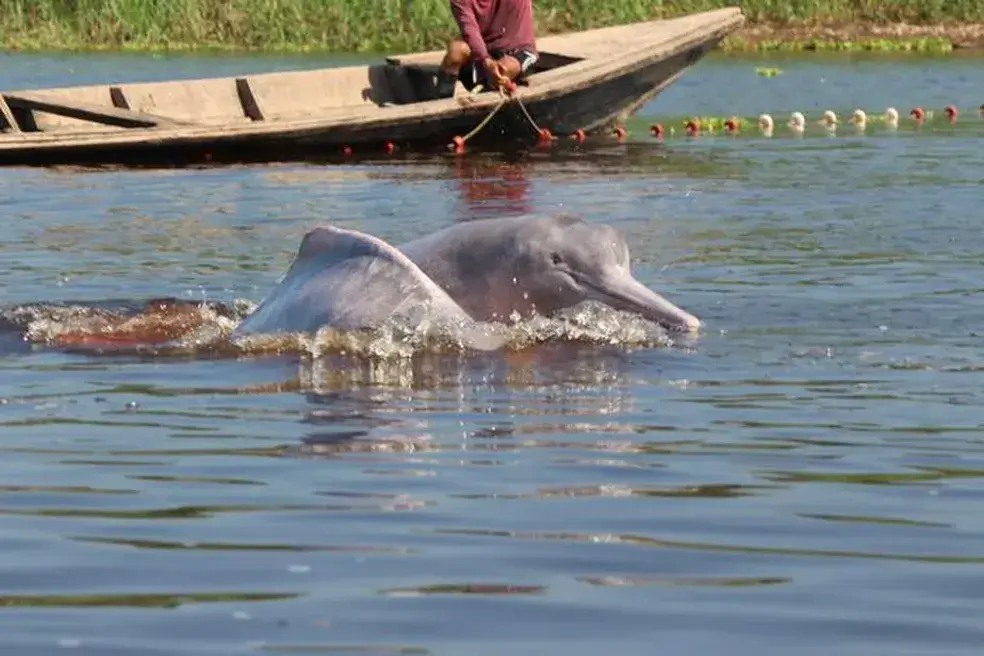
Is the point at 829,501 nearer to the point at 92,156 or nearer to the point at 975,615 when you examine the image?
the point at 975,615

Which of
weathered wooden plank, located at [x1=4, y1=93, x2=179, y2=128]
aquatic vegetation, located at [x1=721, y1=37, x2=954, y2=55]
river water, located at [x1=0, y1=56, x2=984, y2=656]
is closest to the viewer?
river water, located at [x1=0, y1=56, x2=984, y2=656]

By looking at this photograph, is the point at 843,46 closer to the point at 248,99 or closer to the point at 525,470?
the point at 248,99

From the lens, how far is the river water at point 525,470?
15.2 ft

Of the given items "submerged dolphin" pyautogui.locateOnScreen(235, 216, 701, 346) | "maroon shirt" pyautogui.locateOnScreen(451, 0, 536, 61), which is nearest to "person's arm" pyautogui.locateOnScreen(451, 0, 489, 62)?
"maroon shirt" pyautogui.locateOnScreen(451, 0, 536, 61)

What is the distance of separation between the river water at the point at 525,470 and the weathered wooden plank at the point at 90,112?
523 cm

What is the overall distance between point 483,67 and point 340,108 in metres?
2.46

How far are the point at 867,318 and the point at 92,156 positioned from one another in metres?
9.77

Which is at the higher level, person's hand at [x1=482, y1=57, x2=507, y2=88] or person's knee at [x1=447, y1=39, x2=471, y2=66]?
person's knee at [x1=447, y1=39, x2=471, y2=66]

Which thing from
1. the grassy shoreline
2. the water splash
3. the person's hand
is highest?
the person's hand

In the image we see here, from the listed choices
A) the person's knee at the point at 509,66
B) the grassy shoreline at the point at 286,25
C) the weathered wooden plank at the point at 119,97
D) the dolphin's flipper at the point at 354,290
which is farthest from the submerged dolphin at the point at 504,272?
the grassy shoreline at the point at 286,25

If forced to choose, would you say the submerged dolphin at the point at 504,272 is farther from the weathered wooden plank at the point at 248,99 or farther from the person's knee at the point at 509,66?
the weathered wooden plank at the point at 248,99

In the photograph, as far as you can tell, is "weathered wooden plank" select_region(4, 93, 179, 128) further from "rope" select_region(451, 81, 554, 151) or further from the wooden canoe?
"rope" select_region(451, 81, 554, 151)

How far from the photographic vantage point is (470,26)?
19703 mm

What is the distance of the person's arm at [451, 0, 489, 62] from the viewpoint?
1972 centimetres
